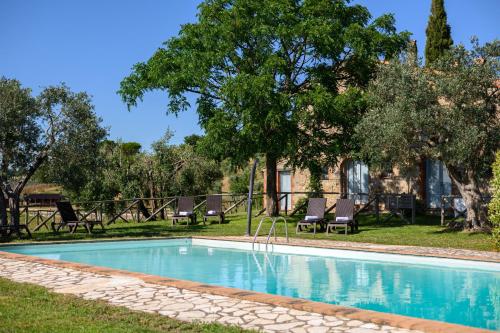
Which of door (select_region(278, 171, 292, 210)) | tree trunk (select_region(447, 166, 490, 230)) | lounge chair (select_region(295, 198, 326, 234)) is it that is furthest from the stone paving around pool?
door (select_region(278, 171, 292, 210))

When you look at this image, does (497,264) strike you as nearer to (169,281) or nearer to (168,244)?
(169,281)

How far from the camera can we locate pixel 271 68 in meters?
17.9

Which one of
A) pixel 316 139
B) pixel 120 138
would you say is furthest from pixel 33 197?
pixel 316 139

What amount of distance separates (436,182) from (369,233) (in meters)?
7.01

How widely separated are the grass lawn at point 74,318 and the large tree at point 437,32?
26395mm

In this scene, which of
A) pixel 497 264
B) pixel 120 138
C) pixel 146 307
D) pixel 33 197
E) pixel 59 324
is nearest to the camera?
pixel 59 324

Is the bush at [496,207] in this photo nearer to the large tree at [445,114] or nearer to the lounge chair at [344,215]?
the large tree at [445,114]

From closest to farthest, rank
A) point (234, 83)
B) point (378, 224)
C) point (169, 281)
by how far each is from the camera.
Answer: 1. point (169, 281)
2. point (234, 83)
3. point (378, 224)

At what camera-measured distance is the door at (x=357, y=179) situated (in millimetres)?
24578

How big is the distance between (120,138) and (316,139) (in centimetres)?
1398

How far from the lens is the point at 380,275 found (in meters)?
10.6

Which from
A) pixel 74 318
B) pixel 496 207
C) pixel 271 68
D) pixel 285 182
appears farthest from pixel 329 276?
pixel 285 182

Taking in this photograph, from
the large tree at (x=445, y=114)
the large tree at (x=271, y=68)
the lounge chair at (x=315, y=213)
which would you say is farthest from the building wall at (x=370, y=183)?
the large tree at (x=445, y=114)

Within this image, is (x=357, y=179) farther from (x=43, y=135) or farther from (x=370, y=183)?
(x=43, y=135)
